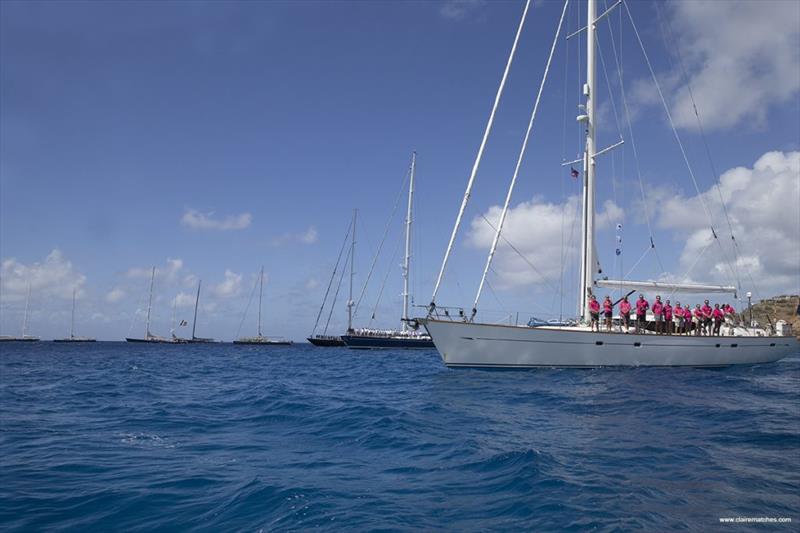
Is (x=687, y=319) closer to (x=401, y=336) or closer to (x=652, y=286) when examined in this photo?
(x=652, y=286)

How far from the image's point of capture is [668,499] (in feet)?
22.3

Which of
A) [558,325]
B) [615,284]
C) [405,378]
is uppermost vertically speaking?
[615,284]

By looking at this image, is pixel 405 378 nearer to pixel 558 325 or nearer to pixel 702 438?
pixel 558 325

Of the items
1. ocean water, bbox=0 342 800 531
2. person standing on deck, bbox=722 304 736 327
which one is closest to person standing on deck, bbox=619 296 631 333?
person standing on deck, bbox=722 304 736 327

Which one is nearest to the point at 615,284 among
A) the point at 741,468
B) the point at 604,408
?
the point at 604,408

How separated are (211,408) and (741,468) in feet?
44.7

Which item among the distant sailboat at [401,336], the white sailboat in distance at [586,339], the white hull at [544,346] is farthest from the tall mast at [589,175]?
the distant sailboat at [401,336]

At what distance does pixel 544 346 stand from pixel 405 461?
1667cm

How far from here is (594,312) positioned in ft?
86.1

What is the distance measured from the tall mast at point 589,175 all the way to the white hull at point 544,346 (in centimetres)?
331

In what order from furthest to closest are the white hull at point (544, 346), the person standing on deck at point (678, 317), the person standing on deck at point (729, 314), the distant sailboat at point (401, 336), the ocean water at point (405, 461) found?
the distant sailboat at point (401, 336) → the person standing on deck at point (729, 314) → the person standing on deck at point (678, 317) → the white hull at point (544, 346) → the ocean water at point (405, 461)

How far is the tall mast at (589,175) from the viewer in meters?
28.6

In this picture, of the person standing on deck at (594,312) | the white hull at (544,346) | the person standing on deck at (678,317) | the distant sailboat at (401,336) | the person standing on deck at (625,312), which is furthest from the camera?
the distant sailboat at (401,336)

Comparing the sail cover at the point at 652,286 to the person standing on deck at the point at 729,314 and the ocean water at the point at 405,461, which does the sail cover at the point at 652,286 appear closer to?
the person standing on deck at the point at 729,314
